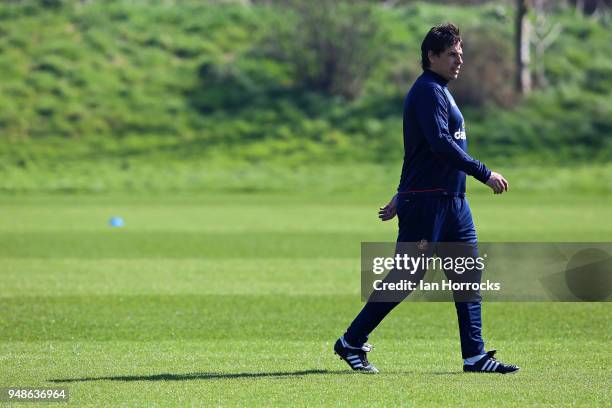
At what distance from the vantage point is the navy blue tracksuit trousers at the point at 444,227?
8.41m

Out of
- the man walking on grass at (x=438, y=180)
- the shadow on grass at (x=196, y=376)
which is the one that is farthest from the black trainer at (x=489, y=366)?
the shadow on grass at (x=196, y=376)

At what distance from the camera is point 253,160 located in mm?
44312

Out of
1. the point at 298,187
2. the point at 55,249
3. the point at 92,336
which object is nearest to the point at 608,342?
the point at 92,336

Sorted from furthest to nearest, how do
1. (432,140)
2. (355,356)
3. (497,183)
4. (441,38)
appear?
(355,356), (441,38), (432,140), (497,183)

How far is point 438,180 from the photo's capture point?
8.46 m

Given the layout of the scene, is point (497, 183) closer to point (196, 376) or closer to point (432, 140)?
point (432, 140)

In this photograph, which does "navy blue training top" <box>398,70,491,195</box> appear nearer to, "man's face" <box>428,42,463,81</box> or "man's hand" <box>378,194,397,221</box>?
"man's face" <box>428,42,463,81</box>

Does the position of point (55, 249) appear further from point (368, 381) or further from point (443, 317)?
point (368, 381)

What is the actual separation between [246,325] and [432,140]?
4.05 meters

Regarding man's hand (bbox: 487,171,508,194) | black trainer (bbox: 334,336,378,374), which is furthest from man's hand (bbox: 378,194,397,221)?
black trainer (bbox: 334,336,378,374)

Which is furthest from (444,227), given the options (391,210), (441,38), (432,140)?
(441,38)

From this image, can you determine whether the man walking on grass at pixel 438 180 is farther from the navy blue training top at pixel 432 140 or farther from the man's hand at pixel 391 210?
the man's hand at pixel 391 210

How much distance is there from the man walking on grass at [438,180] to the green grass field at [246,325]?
340 millimetres

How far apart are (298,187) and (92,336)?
1152 inches
